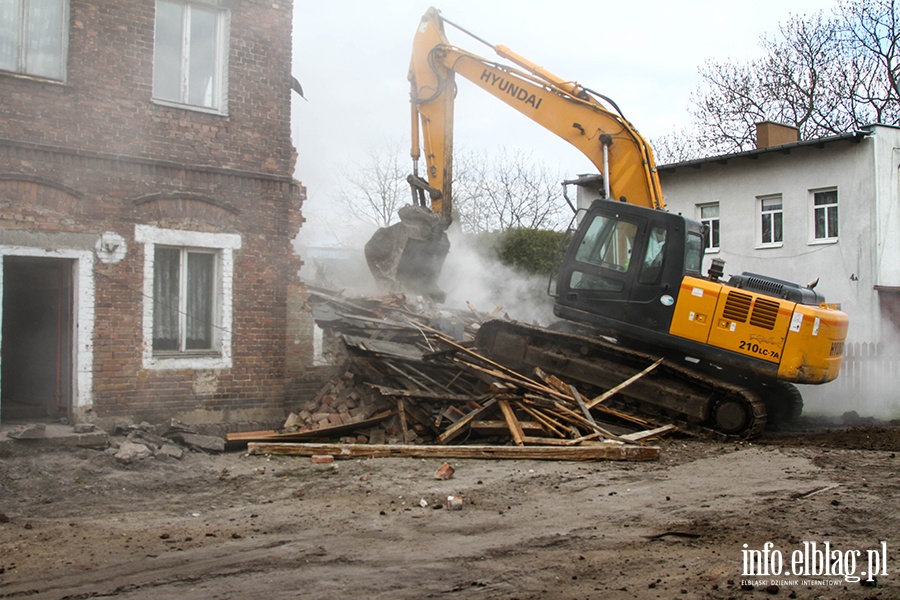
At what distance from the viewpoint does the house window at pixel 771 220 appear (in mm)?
22984

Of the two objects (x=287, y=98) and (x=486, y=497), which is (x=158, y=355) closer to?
(x=287, y=98)

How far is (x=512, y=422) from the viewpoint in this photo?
424 inches

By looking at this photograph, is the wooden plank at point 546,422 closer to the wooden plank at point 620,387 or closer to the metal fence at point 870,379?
the wooden plank at point 620,387

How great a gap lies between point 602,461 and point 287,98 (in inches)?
259

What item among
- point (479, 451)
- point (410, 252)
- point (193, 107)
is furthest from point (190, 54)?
point (479, 451)

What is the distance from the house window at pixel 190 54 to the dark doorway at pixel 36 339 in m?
2.68

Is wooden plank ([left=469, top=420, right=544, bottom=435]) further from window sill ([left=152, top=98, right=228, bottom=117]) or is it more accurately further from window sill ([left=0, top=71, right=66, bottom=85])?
window sill ([left=0, top=71, right=66, bottom=85])

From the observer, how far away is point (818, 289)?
21734mm

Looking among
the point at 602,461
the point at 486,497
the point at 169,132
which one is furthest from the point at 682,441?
the point at 169,132

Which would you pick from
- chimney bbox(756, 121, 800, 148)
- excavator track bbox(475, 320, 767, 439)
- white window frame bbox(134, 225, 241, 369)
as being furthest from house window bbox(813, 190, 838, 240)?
white window frame bbox(134, 225, 241, 369)

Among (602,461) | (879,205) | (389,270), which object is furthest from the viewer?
(879,205)

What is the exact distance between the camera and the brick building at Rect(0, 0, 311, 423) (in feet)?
33.9

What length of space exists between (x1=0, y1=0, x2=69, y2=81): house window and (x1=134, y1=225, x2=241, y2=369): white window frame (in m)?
2.15

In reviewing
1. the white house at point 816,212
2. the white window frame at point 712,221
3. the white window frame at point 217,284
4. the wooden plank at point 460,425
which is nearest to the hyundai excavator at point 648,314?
the wooden plank at point 460,425
